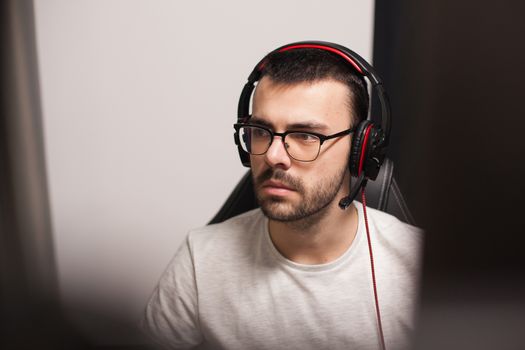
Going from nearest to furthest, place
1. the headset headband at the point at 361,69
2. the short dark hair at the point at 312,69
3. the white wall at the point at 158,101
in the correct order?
the headset headband at the point at 361,69 < the short dark hair at the point at 312,69 < the white wall at the point at 158,101

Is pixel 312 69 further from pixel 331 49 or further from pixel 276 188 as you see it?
pixel 276 188

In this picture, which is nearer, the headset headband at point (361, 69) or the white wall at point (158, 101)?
the headset headband at point (361, 69)

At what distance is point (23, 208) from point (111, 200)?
95 centimetres

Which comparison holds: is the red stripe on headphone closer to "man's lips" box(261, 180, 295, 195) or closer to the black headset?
the black headset

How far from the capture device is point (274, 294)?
3.07 ft

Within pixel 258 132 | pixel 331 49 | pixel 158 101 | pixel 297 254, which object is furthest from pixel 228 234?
pixel 331 49

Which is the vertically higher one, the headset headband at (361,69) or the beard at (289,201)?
the headset headband at (361,69)

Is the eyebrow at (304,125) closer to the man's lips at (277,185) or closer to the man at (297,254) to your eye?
the man at (297,254)

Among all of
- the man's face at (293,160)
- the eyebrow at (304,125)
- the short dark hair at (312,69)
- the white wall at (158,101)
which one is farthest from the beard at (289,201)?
the white wall at (158,101)

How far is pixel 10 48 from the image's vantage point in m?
0.20

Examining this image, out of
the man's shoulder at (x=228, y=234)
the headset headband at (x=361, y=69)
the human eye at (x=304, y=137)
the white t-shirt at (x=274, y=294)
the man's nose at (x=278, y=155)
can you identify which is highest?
the headset headband at (x=361, y=69)

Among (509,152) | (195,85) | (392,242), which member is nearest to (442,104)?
(509,152)

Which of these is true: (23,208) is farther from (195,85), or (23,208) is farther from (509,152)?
(195,85)

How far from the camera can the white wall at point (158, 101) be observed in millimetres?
999
